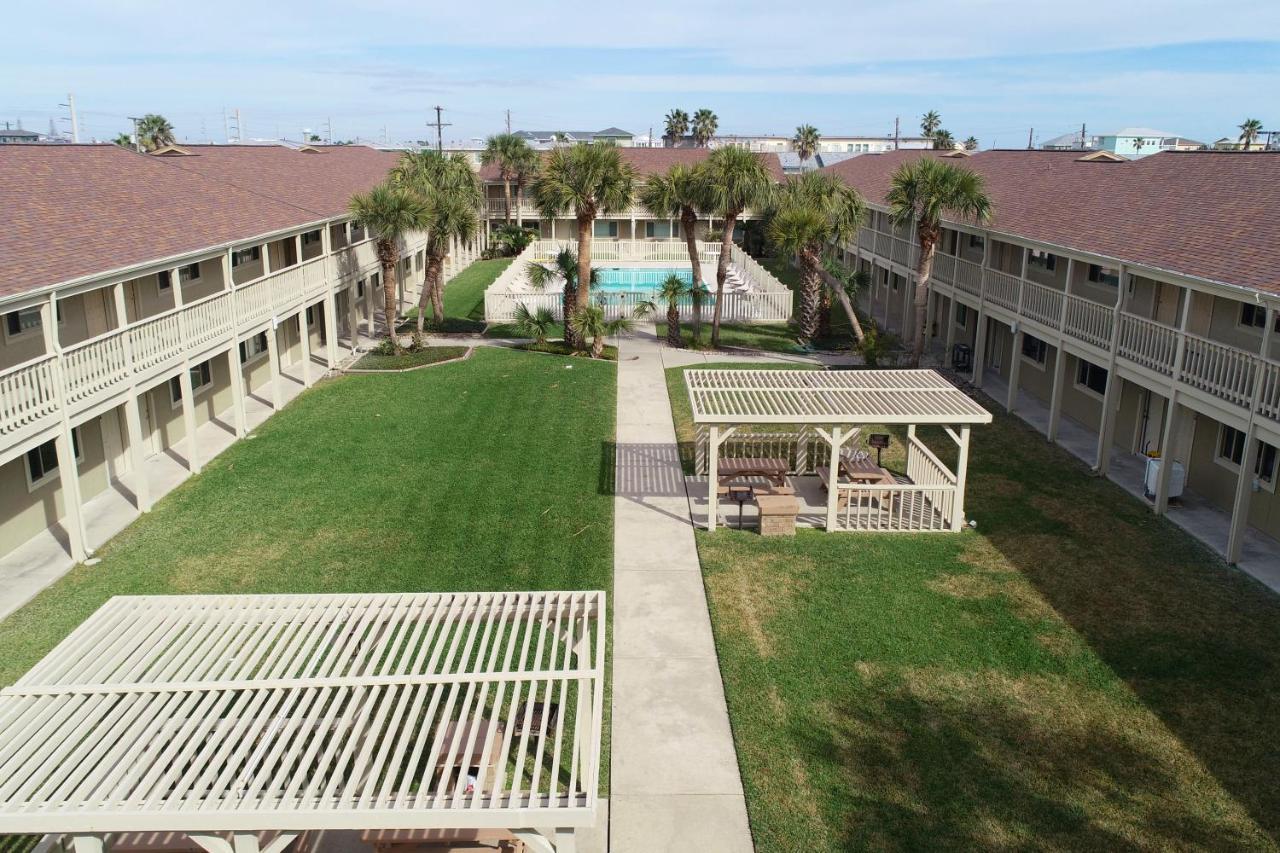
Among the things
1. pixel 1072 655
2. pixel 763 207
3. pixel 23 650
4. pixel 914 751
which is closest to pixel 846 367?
pixel 763 207

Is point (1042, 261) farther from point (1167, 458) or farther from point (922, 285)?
point (1167, 458)

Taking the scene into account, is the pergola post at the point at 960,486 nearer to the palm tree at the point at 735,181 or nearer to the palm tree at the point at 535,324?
the palm tree at the point at 735,181

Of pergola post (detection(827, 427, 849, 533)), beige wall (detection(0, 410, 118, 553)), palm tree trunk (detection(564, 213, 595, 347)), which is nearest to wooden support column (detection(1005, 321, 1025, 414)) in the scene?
pergola post (detection(827, 427, 849, 533))

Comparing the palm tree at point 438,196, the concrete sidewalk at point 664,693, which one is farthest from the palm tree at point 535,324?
the concrete sidewalk at point 664,693

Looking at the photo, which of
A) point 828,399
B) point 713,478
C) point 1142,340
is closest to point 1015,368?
point 1142,340

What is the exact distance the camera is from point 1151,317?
20.2 meters

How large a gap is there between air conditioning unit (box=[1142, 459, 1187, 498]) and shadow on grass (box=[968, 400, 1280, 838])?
43cm

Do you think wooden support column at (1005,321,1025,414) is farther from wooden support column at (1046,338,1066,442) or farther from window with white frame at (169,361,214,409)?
window with white frame at (169,361,214,409)

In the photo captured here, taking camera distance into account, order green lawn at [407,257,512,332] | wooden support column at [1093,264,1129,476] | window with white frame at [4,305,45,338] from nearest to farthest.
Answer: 1. window with white frame at [4,305,45,338]
2. wooden support column at [1093,264,1129,476]
3. green lawn at [407,257,512,332]

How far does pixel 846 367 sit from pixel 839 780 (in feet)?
65.3

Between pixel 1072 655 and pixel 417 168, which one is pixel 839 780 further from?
pixel 417 168

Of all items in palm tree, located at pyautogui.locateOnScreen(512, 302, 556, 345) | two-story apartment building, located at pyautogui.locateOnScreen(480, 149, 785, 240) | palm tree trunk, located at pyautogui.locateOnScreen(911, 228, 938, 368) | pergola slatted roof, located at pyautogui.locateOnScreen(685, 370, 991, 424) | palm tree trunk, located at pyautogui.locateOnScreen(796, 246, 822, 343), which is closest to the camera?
pergola slatted roof, located at pyautogui.locateOnScreen(685, 370, 991, 424)

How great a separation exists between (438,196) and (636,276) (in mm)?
18650

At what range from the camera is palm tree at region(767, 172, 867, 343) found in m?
28.8
